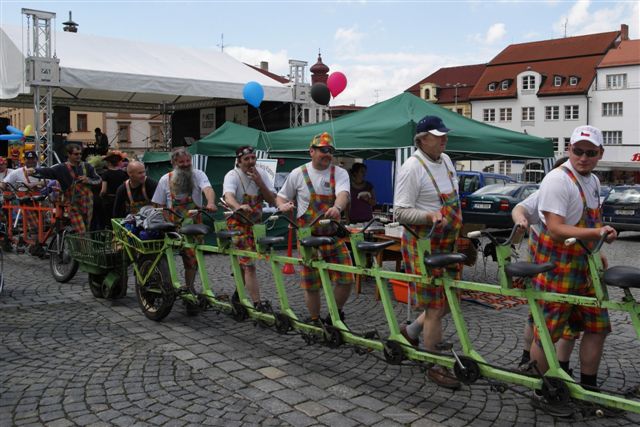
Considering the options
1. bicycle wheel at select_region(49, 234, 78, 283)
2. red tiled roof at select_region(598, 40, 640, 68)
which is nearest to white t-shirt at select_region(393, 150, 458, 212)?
bicycle wheel at select_region(49, 234, 78, 283)

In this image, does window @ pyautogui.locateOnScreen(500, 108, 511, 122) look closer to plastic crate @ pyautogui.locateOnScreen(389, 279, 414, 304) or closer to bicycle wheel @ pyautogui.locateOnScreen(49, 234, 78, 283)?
plastic crate @ pyautogui.locateOnScreen(389, 279, 414, 304)

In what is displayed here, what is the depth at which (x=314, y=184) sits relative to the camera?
5.51m

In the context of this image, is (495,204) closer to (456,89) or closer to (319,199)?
(319,199)

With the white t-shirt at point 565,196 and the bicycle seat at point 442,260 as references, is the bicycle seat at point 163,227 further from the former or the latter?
the white t-shirt at point 565,196

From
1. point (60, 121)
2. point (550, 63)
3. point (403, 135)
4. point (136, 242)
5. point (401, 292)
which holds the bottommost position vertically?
point (401, 292)

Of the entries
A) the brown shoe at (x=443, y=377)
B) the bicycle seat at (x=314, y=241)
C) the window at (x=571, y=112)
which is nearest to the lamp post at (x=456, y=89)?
the window at (x=571, y=112)

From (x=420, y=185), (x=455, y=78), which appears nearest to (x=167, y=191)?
(x=420, y=185)

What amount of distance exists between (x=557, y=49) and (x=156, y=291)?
200 ft

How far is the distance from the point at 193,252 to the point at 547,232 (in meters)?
3.57

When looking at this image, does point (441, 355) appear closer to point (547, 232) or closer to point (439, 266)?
point (439, 266)

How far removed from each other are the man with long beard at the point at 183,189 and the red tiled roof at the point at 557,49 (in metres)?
57.3

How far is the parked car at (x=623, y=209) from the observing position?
15164mm

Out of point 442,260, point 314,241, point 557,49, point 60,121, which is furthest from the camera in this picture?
point 557,49

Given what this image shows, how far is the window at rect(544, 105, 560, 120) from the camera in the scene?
5719 cm
